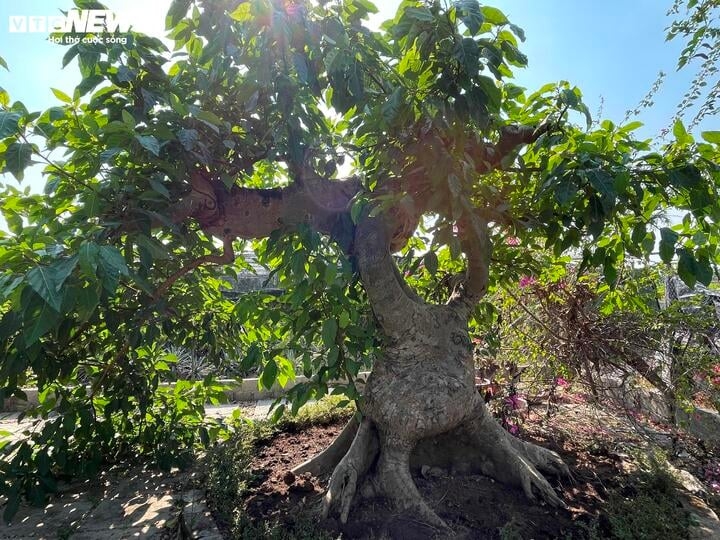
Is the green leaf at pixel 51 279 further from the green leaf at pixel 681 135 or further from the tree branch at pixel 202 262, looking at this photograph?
the green leaf at pixel 681 135

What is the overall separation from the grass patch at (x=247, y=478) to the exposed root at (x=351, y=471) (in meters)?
0.15

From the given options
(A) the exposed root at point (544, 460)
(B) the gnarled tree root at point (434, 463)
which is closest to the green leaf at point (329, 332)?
(B) the gnarled tree root at point (434, 463)

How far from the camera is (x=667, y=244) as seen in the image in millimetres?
1453

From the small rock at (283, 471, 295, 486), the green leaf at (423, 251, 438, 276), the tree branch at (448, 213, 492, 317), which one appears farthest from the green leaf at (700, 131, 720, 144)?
the small rock at (283, 471, 295, 486)

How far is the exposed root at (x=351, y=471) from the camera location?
2104mm

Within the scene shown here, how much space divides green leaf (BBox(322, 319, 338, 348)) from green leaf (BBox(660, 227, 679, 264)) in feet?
4.47

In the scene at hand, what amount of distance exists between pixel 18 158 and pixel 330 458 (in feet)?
7.95

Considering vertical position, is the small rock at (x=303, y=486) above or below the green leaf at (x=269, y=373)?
below

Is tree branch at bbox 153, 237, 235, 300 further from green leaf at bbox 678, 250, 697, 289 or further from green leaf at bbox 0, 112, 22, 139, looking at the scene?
green leaf at bbox 678, 250, 697, 289

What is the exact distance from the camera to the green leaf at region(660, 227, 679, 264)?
1444 millimetres

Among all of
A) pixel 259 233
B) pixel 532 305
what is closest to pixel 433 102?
pixel 259 233

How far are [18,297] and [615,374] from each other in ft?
12.6

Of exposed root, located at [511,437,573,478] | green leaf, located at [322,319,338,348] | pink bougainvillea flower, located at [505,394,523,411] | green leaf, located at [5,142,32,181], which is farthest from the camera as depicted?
pink bougainvillea flower, located at [505,394,523,411]

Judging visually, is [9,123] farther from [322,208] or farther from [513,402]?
[513,402]
